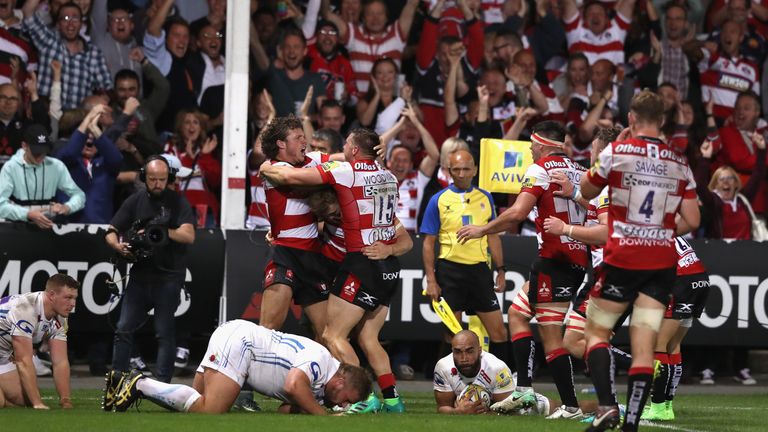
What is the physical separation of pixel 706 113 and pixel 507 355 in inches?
255

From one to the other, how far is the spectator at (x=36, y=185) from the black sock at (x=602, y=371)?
7149 millimetres

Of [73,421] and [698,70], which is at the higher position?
[698,70]

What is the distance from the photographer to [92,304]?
14.4 m

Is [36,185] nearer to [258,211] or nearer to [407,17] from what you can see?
[258,211]

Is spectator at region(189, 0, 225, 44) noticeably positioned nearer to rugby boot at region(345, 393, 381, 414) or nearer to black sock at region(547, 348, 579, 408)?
rugby boot at region(345, 393, 381, 414)

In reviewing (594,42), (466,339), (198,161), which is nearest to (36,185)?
(198,161)

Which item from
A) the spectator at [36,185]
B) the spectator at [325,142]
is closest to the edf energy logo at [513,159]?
the spectator at [325,142]

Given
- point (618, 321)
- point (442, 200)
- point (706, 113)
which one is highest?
point (706, 113)

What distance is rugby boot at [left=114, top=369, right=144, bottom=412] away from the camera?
10.3 m

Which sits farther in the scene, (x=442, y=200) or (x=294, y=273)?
(x=442, y=200)

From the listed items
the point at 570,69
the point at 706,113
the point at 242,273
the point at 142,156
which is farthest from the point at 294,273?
the point at 706,113

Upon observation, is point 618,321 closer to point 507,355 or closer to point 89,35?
point 507,355

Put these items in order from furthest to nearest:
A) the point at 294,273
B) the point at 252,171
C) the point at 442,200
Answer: the point at 252,171 < the point at 442,200 < the point at 294,273

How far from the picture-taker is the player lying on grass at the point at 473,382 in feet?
36.2
